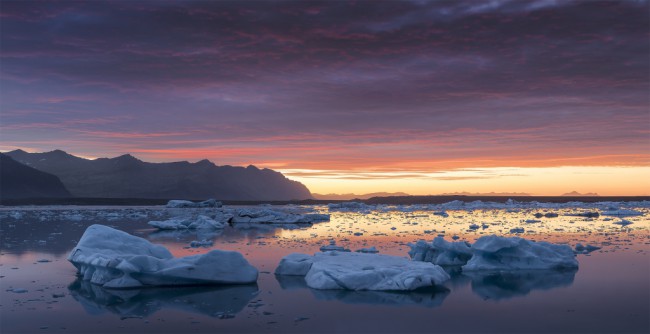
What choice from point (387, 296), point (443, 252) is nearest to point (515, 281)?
point (443, 252)

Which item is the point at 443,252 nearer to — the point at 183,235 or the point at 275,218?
the point at 183,235

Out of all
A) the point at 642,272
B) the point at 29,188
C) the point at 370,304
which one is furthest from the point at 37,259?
the point at 29,188

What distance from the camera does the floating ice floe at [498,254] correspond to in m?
14.1

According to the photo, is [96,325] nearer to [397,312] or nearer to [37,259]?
[397,312]

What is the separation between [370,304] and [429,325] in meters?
1.65

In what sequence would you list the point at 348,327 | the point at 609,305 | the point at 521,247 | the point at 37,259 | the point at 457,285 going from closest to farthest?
the point at 348,327 < the point at 609,305 < the point at 457,285 < the point at 521,247 < the point at 37,259

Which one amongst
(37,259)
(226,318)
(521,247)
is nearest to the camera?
(226,318)

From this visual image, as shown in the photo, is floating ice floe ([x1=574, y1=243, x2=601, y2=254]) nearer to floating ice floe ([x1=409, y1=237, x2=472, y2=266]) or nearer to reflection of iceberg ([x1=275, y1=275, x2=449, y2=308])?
floating ice floe ([x1=409, y1=237, x2=472, y2=266])

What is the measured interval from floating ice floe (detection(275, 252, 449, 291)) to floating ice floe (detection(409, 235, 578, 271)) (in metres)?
2.46

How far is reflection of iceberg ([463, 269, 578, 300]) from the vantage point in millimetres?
11151

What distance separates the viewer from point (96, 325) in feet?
27.8

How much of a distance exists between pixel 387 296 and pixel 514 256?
546 cm

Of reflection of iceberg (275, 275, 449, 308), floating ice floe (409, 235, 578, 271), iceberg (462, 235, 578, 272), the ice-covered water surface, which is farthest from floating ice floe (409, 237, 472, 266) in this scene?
reflection of iceberg (275, 275, 449, 308)

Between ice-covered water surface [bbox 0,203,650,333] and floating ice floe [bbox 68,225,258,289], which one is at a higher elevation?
floating ice floe [bbox 68,225,258,289]
